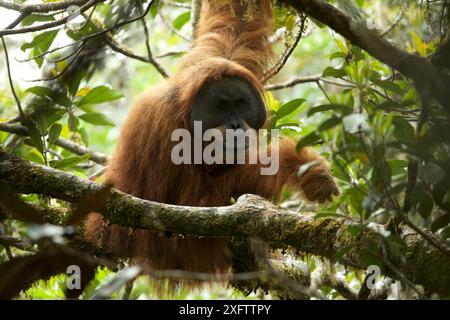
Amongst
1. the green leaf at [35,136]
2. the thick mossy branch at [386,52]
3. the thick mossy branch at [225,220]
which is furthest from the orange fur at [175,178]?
the thick mossy branch at [386,52]

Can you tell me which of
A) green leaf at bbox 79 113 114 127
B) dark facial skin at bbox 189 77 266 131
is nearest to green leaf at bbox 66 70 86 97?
green leaf at bbox 79 113 114 127

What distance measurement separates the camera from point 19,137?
230 inches

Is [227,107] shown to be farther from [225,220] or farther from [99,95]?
[225,220]

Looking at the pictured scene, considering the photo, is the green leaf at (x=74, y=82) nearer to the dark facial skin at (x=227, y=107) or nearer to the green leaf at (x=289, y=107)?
the dark facial skin at (x=227, y=107)

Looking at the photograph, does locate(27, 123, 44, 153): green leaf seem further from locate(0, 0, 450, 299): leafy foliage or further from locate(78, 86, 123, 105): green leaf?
locate(78, 86, 123, 105): green leaf

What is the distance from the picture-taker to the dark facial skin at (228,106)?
541cm

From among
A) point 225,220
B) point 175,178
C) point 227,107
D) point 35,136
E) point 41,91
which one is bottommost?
point 225,220

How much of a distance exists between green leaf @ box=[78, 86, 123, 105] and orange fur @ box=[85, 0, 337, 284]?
0.57 m

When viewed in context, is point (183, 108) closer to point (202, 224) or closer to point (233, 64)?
point (233, 64)

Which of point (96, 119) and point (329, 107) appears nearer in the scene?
point (329, 107)

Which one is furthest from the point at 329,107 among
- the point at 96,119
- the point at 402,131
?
the point at 96,119

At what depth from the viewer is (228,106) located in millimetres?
5508

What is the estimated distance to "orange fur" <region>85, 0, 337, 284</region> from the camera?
528 cm

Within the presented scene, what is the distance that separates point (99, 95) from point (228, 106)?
5.03 ft
